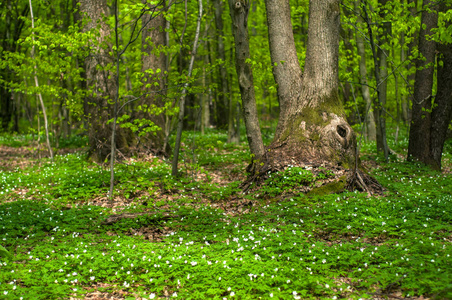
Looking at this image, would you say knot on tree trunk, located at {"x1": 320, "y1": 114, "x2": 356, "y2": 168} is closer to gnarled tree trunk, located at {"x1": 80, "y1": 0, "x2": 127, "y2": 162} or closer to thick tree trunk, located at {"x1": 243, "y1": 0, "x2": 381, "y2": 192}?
thick tree trunk, located at {"x1": 243, "y1": 0, "x2": 381, "y2": 192}

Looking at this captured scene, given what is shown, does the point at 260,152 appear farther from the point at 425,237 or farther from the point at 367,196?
the point at 425,237

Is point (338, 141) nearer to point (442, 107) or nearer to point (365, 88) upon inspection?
point (442, 107)

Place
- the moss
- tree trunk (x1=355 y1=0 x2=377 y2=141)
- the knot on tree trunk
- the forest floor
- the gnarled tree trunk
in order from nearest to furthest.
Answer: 1. the forest floor
2. the moss
3. the knot on tree trunk
4. the gnarled tree trunk
5. tree trunk (x1=355 y1=0 x2=377 y2=141)

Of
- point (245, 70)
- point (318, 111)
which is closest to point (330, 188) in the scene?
point (318, 111)

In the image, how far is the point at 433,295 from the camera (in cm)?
364

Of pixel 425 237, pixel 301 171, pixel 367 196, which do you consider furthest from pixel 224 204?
pixel 425 237

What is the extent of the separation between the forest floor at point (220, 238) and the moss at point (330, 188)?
22 centimetres

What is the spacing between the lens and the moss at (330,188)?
7383 millimetres

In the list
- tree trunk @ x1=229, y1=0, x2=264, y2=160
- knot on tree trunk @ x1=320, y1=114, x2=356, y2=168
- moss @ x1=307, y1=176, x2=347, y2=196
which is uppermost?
tree trunk @ x1=229, y1=0, x2=264, y2=160

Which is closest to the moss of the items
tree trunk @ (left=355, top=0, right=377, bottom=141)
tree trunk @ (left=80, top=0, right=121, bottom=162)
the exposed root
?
the exposed root

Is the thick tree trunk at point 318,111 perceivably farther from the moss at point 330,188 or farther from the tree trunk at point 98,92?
the tree trunk at point 98,92

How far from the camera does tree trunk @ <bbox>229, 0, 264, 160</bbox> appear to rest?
848 centimetres

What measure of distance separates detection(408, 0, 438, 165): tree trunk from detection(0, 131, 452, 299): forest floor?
89 cm

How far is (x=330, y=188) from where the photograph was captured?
→ 744 centimetres
